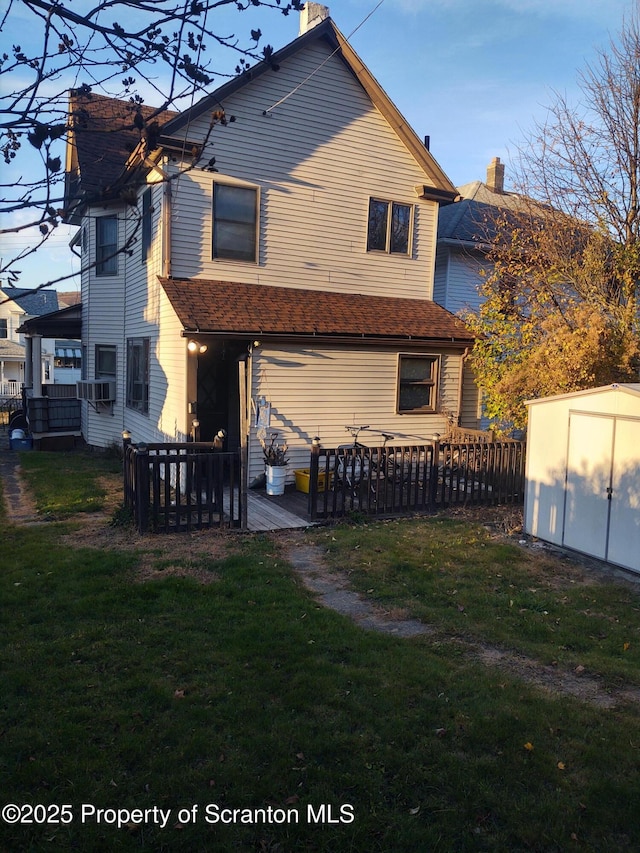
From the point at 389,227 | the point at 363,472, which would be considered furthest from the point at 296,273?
the point at 363,472

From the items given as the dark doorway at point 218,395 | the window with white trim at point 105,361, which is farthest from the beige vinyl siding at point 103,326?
the dark doorway at point 218,395

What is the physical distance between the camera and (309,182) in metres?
13.4

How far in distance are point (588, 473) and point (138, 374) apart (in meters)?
10.5

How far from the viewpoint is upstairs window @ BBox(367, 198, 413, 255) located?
14375 mm

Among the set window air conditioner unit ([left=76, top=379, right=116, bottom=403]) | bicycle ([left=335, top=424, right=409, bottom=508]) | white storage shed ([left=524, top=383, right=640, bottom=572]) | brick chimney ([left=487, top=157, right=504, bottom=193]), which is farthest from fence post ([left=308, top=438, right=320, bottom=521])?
brick chimney ([left=487, top=157, right=504, bottom=193])

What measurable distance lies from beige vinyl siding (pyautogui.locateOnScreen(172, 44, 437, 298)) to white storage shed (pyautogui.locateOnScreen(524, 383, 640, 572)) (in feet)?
21.1

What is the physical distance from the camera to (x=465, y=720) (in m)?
4.19

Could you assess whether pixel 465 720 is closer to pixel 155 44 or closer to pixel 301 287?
pixel 155 44

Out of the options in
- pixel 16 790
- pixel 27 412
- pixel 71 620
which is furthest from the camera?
pixel 27 412

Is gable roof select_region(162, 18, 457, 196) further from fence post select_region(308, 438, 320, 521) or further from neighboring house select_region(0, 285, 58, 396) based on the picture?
neighboring house select_region(0, 285, 58, 396)

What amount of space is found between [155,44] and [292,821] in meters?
4.05

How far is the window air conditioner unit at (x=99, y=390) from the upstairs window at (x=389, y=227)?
778cm

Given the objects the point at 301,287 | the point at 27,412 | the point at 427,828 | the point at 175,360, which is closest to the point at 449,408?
the point at 301,287

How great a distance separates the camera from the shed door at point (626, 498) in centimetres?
766
